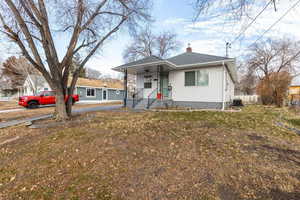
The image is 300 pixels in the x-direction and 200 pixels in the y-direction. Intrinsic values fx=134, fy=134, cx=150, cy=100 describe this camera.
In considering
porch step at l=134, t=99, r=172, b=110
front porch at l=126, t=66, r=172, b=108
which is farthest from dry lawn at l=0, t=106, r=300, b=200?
front porch at l=126, t=66, r=172, b=108

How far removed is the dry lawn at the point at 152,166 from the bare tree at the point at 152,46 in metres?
22.6

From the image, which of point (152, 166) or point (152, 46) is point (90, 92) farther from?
point (152, 166)

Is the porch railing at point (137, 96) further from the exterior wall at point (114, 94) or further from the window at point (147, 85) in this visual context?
the exterior wall at point (114, 94)

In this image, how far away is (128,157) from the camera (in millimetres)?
3070

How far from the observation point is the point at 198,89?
398 inches

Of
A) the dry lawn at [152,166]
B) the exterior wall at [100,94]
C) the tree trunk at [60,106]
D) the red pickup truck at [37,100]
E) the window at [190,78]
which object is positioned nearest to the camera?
the dry lawn at [152,166]

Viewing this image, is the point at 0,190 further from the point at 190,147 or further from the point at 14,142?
the point at 190,147

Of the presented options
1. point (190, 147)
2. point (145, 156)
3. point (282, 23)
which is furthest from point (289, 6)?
point (145, 156)

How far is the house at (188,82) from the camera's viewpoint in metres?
9.46

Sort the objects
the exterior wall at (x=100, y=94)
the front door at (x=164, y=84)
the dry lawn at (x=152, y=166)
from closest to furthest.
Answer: the dry lawn at (x=152, y=166), the front door at (x=164, y=84), the exterior wall at (x=100, y=94)

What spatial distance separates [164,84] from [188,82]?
6.90ft

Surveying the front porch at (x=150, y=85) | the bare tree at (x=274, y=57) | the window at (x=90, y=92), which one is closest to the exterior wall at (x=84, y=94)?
the window at (x=90, y=92)

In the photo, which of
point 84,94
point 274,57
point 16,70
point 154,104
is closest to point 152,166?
point 154,104

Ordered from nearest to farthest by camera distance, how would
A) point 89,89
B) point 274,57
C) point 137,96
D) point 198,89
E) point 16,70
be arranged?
point 198,89 < point 137,96 < point 89,89 < point 274,57 < point 16,70
